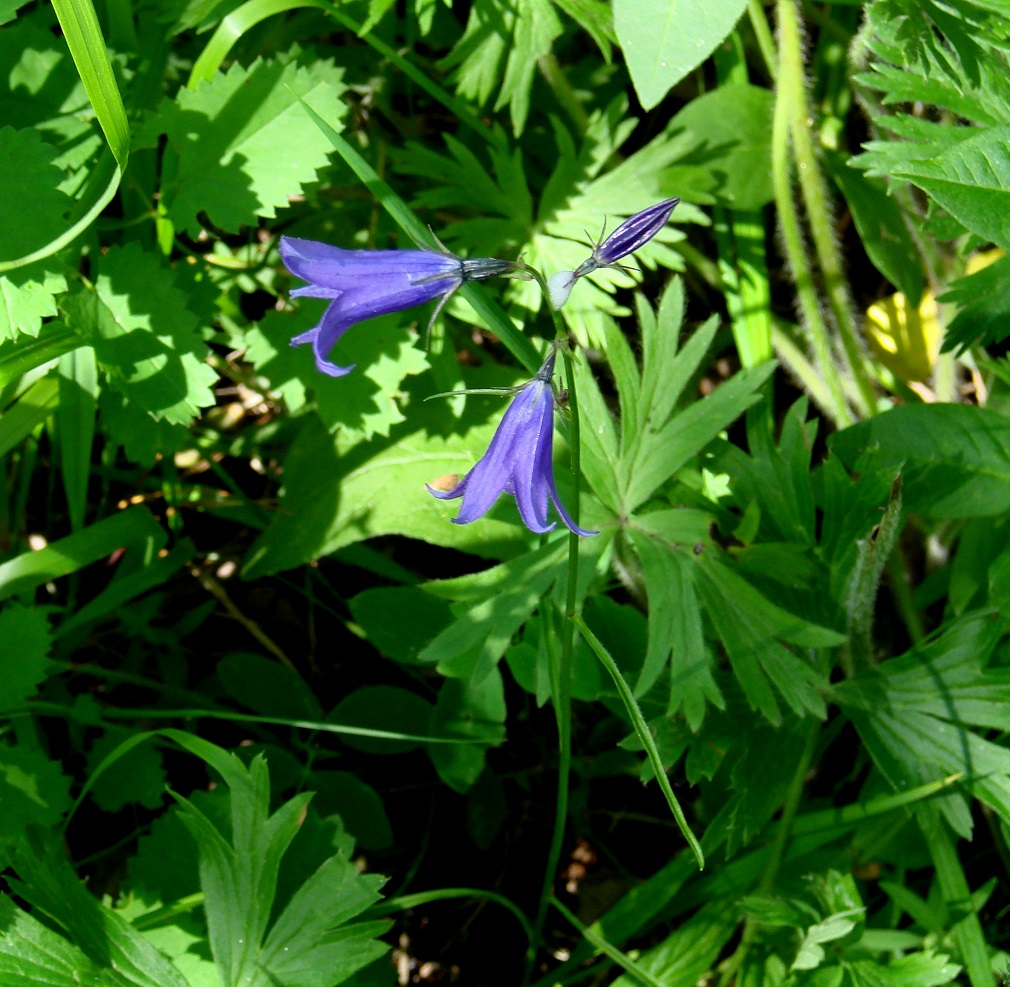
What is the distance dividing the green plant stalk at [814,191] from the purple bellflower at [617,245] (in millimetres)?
1474

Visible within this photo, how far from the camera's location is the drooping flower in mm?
1455

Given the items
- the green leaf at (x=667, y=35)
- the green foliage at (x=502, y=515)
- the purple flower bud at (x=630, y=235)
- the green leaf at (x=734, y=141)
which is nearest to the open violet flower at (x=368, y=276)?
the green foliage at (x=502, y=515)

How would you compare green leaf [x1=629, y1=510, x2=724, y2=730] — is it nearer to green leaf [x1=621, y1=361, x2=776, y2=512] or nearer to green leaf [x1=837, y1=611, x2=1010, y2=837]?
green leaf [x1=621, y1=361, x2=776, y2=512]

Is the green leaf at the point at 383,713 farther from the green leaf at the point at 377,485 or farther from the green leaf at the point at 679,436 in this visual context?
the green leaf at the point at 679,436

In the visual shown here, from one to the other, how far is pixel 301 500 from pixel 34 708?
779 mm

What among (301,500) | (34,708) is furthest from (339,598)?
(34,708)

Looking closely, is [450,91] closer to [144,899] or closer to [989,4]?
[989,4]

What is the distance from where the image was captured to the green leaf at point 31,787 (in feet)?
6.64

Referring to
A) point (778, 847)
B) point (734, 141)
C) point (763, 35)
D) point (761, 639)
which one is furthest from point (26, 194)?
point (778, 847)

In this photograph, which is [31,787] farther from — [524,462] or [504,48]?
[504,48]

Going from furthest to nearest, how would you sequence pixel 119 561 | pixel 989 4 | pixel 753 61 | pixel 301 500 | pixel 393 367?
pixel 753 61 → pixel 119 561 → pixel 301 500 → pixel 393 367 → pixel 989 4

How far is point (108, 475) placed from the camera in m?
2.64

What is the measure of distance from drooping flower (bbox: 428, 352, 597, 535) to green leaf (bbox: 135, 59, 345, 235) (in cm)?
96

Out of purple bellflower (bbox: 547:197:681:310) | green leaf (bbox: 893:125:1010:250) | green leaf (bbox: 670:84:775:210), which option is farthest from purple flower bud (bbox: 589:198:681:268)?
green leaf (bbox: 670:84:775:210)
